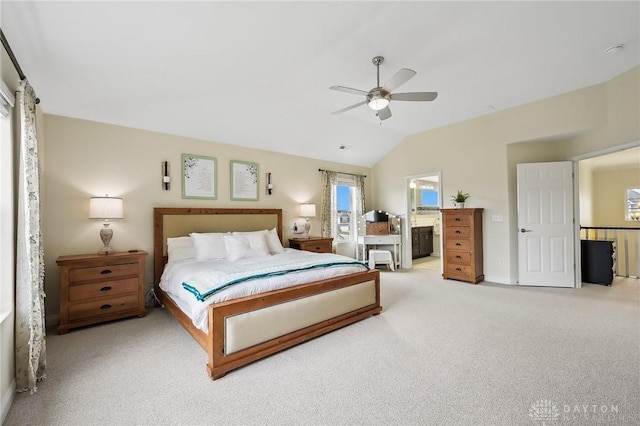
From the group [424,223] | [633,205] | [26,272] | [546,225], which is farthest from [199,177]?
[633,205]

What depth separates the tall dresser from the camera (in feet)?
16.2

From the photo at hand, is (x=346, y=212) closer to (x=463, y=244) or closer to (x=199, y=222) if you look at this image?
(x=463, y=244)

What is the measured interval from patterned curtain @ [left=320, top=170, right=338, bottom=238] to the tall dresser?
2.31 metres

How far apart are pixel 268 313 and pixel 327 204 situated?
12.5 feet

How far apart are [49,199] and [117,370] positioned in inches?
94.9

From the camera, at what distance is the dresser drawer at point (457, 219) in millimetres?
4996

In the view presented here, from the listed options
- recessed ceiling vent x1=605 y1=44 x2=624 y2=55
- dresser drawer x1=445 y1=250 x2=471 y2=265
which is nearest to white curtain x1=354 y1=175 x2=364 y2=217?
dresser drawer x1=445 y1=250 x2=471 y2=265

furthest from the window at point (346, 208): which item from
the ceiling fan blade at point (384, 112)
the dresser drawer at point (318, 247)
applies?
the ceiling fan blade at point (384, 112)

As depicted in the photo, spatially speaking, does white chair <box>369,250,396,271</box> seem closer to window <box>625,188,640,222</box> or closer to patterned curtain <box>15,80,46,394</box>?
patterned curtain <box>15,80,46,394</box>

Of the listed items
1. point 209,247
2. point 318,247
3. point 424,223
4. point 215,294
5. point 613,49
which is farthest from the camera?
point 424,223

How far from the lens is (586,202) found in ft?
21.6

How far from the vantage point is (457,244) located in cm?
514

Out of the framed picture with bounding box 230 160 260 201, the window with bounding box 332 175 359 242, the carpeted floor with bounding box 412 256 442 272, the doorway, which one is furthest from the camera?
the doorway

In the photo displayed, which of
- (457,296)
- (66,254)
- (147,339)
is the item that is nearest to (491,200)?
(457,296)
